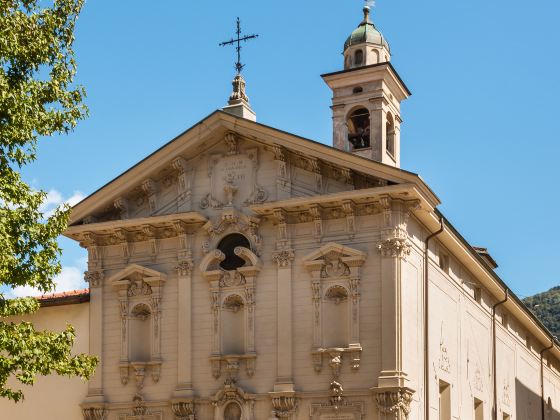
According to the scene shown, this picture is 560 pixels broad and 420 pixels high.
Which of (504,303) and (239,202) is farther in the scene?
(504,303)

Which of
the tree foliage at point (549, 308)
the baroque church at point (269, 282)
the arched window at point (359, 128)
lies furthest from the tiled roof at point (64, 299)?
the tree foliage at point (549, 308)

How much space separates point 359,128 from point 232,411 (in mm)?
10066

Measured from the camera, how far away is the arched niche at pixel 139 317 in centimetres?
3516

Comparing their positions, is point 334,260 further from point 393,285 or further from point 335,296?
point 393,285

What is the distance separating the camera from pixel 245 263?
34.7m

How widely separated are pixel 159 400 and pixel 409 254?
848 cm

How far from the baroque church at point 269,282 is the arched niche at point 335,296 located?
42 mm

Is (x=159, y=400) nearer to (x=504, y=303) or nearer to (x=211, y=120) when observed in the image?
(x=211, y=120)

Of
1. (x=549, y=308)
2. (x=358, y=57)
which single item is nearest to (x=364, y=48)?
(x=358, y=57)

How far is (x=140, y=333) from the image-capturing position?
3581cm

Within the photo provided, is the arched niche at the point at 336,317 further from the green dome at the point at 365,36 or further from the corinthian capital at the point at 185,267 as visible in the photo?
the green dome at the point at 365,36

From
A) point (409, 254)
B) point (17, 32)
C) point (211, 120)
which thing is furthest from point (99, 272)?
point (17, 32)

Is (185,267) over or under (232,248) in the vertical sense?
under

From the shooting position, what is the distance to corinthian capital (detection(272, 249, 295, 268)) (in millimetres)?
34000
